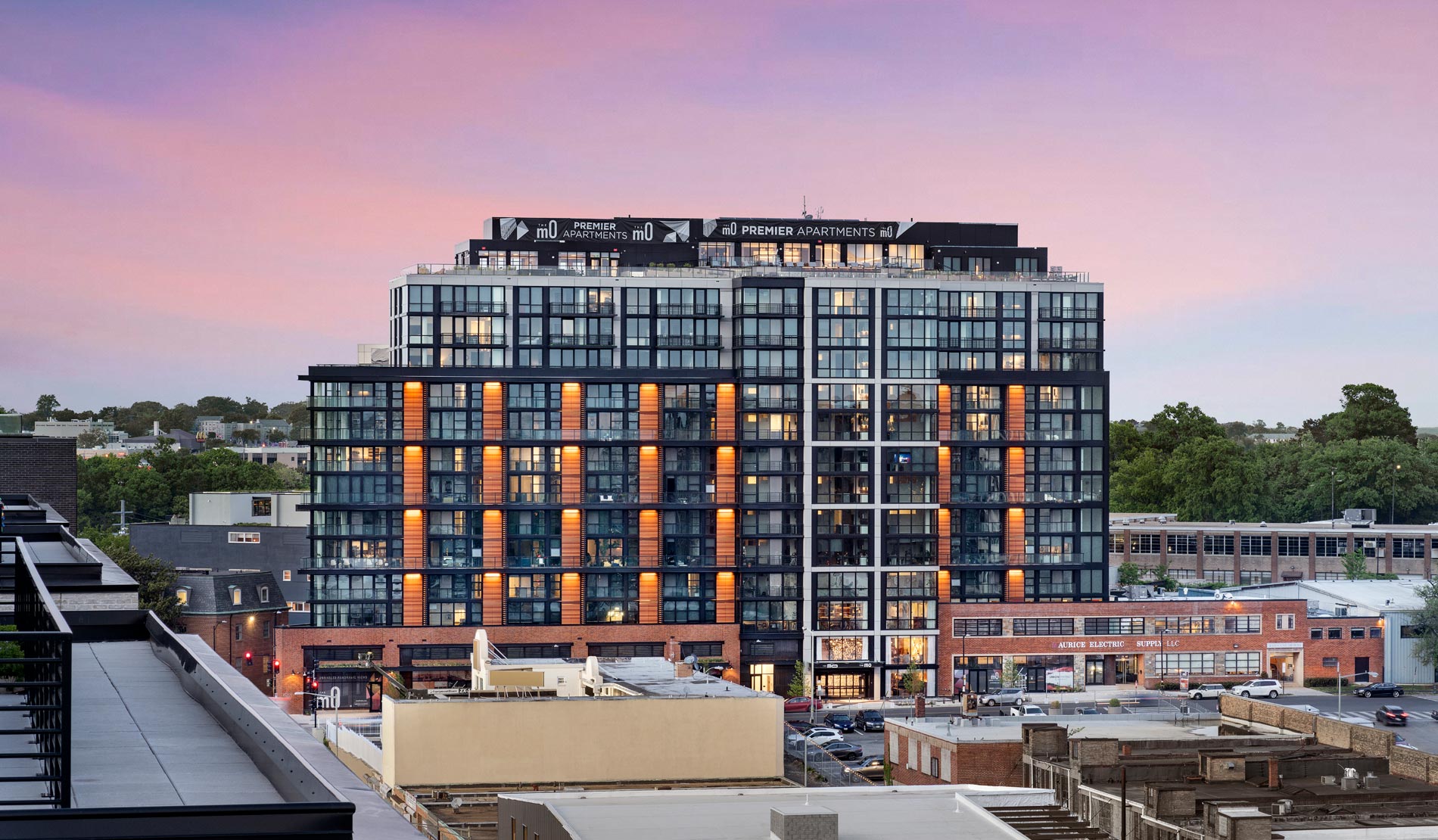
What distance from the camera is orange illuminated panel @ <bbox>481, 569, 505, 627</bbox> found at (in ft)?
389

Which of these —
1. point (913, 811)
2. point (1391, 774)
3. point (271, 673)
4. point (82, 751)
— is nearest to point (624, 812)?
point (913, 811)

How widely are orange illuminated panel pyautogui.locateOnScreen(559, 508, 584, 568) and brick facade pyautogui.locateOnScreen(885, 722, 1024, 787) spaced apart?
45.4 meters

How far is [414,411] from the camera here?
117688 mm

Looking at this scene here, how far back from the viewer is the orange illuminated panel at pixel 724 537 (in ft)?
398

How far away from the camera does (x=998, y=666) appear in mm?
123312

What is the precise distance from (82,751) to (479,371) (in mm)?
102664

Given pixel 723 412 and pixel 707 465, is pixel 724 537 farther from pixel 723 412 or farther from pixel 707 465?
pixel 723 412

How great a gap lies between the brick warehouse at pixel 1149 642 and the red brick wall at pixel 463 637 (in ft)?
55.9

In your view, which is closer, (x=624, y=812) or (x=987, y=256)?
(x=624, y=812)

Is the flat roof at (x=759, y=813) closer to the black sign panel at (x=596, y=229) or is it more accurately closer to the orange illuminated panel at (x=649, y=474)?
the orange illuminated panel at (x=649, y=474)

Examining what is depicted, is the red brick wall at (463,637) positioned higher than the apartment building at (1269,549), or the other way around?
the apartment building at (1269,549)

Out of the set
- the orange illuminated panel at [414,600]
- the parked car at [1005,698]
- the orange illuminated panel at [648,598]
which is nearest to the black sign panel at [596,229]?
the orange illuminated panel at [648,598]

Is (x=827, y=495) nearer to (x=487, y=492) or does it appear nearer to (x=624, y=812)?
(x=487, y=492)

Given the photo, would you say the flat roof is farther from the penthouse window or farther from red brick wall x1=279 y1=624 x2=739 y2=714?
the penthouse window
